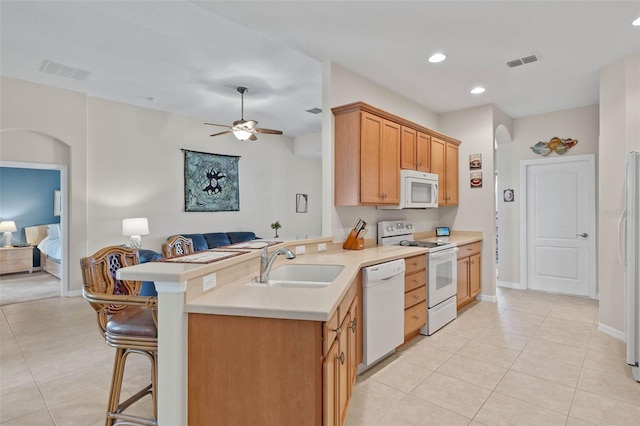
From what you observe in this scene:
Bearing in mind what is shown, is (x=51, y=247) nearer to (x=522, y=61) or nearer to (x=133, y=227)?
(x=133, y=227)

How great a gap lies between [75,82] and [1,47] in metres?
0.96

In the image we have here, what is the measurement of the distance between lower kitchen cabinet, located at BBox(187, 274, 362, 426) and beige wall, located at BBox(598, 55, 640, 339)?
345cm

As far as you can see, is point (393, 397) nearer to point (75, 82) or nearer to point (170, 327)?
point (170, 327)

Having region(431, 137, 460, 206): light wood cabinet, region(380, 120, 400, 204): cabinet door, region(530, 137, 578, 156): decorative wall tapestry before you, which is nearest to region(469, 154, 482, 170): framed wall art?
region(431, 137, 460, 206): light wood cabinet

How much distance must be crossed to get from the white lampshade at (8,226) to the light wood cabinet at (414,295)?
8264mm

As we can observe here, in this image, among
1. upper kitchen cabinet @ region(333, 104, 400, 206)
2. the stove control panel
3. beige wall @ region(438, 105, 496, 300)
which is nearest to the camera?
upper kitchen cabinet @ region(333, 104, 400, 206)

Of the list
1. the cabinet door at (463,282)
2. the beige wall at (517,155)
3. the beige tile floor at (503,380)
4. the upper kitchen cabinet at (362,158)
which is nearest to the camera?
the beige tile floor at (503,380)

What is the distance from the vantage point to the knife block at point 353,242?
3.46 m

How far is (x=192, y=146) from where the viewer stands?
240 inches

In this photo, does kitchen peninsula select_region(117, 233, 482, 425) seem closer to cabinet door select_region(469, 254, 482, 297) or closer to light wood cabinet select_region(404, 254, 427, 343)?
light wood cabinet select_region(404, 254, 427, 343)

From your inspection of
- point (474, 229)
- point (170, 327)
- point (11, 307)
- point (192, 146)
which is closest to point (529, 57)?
point (474, 229)

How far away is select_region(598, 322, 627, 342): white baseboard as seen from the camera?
10.9 feet

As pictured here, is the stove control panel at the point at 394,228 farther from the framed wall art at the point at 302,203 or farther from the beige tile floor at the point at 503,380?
the framed wall art at the point at 302,203

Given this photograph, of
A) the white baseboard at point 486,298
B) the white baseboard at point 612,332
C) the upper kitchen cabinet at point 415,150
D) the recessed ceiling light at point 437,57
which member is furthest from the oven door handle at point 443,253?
the recessed ceiling light at point 437,57
